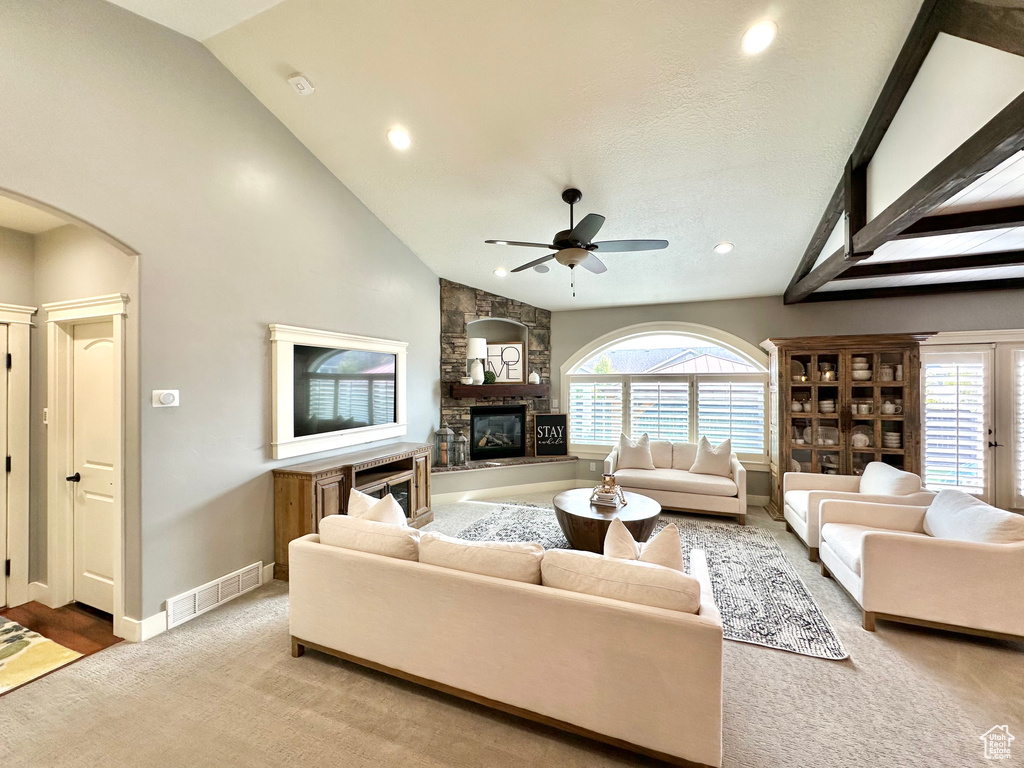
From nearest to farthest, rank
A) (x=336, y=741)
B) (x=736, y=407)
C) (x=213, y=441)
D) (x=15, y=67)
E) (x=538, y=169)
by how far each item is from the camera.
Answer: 1. (x=336, y=741)
2. (x=15, y=67)
3. (x=213, y=441)
4. (x=538, y=169)
5. (x=736, y=407)

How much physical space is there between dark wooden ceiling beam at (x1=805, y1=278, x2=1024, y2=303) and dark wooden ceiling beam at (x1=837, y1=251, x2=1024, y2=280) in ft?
3.33

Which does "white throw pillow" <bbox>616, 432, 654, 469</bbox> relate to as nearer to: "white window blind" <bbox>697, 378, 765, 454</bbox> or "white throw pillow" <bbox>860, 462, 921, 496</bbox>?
"white window blind" <bbox>697, 378, 765, 454</bbox>

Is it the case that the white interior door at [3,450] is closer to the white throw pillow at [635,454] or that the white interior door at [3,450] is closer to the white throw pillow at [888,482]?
the white throw pillow at [635,454]

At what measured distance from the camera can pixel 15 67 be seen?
2.05 meters

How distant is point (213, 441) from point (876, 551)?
14.0ft

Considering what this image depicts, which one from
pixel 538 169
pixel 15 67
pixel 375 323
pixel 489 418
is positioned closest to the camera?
pixel 15 67

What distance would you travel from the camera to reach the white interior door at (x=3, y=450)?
9.48ft

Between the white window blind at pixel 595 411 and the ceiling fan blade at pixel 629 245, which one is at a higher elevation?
the ceiling fan blade at pixel 629 245

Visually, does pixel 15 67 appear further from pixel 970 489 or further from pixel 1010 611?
pixel 970 489

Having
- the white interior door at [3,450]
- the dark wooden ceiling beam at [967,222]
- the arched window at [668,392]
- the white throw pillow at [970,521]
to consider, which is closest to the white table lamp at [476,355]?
the arched window at [668,392]

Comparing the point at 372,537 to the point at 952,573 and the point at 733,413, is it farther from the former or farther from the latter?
the point at 733,413

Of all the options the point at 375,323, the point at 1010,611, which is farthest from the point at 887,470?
the point at 375,323

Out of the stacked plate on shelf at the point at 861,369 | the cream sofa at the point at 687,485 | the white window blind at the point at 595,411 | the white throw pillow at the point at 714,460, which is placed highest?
the stacked plate on shelf at the point at 861,369

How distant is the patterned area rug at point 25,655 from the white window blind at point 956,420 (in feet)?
24.3
